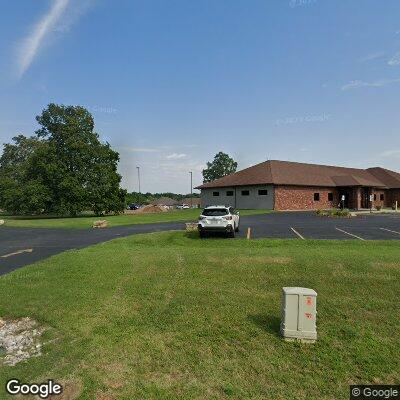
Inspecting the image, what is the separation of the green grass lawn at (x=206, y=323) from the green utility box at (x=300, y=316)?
21 centimetres

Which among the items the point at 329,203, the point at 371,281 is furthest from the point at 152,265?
the point at 329,203

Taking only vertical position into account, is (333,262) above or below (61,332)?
above

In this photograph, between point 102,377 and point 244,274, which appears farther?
point 244,274

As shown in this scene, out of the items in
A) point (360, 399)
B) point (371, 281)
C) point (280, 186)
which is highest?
point (280, 186)

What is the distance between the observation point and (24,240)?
18.8m

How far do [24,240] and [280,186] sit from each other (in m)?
30.9

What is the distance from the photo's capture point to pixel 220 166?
3713 inches

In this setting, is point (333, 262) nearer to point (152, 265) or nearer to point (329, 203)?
point (152, 265)

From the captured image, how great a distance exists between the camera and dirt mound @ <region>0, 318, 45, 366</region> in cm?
559

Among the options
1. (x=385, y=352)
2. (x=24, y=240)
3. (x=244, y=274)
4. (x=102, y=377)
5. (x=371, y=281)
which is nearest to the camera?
(x=102, y=377)

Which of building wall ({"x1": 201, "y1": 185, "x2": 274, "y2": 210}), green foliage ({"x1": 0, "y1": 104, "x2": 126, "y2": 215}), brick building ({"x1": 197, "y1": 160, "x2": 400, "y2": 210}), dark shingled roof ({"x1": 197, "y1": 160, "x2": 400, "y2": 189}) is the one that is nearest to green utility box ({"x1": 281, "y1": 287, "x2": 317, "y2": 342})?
dark shingled roof ({"x1": 197, "y1": 160, "x2": 400, "y2": 189})

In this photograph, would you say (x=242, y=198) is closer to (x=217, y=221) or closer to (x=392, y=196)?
(x=392, y=196)

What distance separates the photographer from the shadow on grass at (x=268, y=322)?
6172mm

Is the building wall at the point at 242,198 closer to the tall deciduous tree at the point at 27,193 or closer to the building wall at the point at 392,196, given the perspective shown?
the tall deciduous tree at the point at 27,193
